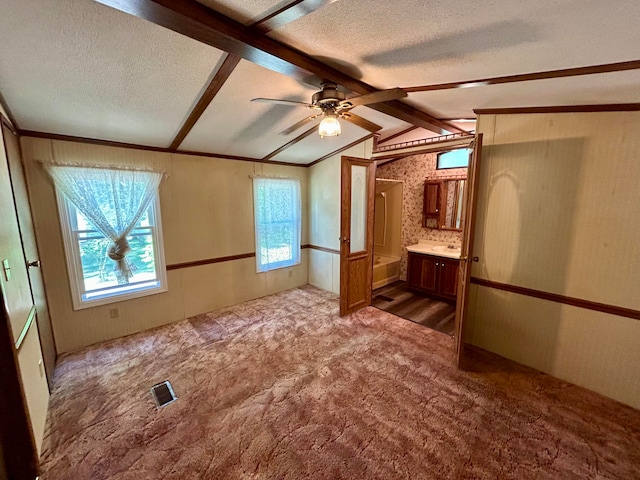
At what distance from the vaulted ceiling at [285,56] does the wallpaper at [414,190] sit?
2.09m

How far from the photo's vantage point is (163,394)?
225 centimetres

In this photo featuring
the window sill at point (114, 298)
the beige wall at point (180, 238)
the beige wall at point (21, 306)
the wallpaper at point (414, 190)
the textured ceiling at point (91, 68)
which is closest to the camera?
the textured ceiling at point (91, 68)

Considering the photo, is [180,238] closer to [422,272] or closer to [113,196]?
[113,196]

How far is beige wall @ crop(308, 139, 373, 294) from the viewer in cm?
436

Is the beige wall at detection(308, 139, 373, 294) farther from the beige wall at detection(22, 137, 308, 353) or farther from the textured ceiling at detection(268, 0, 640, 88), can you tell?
the textured ceiling at detection(268, 0, 640, 88)

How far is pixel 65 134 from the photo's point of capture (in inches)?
104

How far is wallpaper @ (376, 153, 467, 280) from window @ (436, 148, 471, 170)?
71 mm

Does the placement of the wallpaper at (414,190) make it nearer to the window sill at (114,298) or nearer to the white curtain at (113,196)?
the white curtain at (113,196)

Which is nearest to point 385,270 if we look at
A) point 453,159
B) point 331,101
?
point 453,159

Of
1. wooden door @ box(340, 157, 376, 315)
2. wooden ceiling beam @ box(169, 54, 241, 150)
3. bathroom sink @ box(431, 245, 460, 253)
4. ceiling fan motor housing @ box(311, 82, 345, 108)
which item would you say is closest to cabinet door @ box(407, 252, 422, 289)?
bathroom sink @ box(431, 245, 460, 253)

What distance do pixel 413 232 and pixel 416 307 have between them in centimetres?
149

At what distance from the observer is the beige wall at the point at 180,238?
271 cm

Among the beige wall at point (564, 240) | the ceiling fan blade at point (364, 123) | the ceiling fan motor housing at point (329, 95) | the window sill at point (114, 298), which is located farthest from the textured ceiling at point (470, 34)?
the window sill at point (114, 298)

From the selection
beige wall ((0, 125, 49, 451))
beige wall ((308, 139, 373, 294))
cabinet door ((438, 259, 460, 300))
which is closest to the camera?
beige wall ((0, 125, 49, 451))
